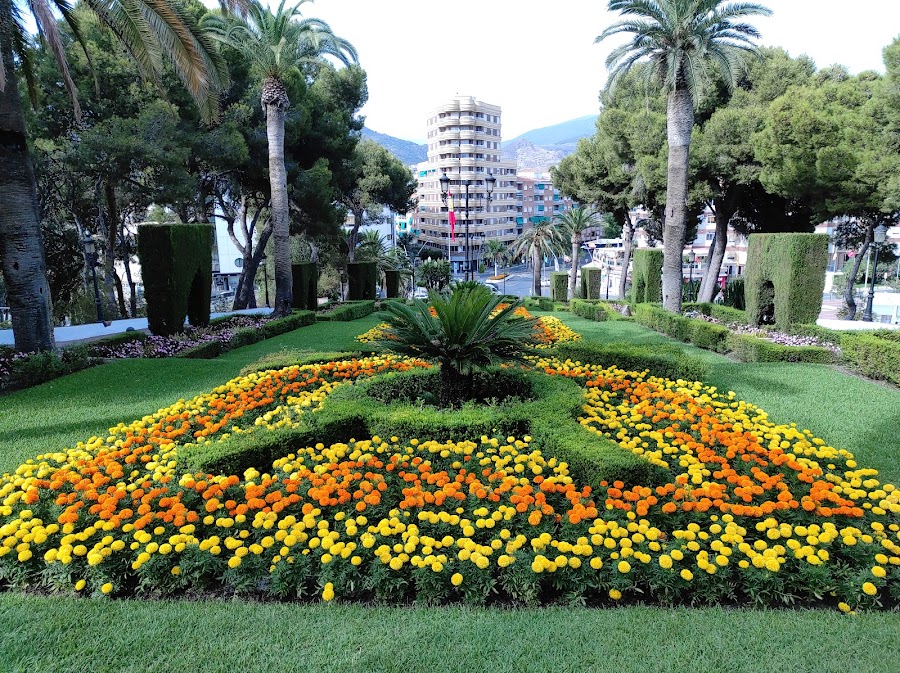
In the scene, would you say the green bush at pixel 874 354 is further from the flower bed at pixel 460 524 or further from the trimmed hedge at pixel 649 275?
the trimmed hedge at pixel 649 275

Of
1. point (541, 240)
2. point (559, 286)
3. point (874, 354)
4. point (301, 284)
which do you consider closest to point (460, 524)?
point (874, 354)

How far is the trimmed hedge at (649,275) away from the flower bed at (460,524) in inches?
616

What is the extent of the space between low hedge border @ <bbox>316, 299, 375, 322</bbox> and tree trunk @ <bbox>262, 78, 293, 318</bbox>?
1838 mm

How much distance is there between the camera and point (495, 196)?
78.2 metres

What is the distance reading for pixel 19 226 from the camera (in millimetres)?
8453

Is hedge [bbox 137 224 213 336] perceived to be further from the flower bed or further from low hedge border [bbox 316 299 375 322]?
the flower bed

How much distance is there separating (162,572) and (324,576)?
98 centimetres

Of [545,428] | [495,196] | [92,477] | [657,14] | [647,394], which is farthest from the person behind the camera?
[495,196]

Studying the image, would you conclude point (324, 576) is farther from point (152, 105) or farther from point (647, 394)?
point (152, 105)

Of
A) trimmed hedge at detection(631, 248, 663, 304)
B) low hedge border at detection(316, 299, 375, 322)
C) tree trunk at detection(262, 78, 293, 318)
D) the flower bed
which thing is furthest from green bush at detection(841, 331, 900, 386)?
low hedge border at detection(316, 299, 375, 322)

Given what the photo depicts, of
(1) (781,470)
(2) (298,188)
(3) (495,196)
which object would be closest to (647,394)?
(1) (781,470)

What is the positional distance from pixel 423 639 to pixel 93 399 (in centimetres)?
624

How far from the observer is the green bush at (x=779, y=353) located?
10.4 m

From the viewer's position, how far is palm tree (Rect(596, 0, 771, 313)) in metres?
14.8
